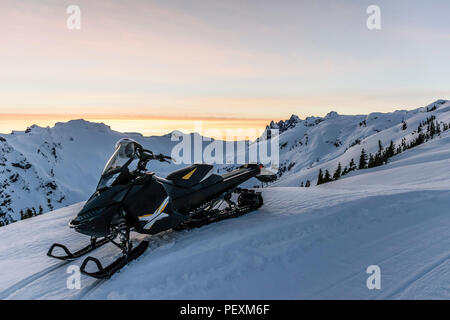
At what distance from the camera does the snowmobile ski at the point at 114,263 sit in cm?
472

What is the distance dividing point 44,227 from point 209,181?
5.08m

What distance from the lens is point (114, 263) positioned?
520 centimetres

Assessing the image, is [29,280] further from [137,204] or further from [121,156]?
[121,156]

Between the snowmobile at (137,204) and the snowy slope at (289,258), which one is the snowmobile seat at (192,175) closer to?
the snowmobile at (137,204)

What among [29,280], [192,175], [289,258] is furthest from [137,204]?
[289,258]

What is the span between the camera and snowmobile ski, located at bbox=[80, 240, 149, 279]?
4.72 meters

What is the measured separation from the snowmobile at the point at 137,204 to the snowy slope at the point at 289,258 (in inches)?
11.2

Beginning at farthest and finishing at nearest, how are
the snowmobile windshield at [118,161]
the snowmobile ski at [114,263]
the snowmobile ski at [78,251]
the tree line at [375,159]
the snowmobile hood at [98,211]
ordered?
the tree line at [375,159] → the snowmobile ski at [78,251] → the snowmobile windshield at [118,161] → the snowmobile hood at [98,211] → the snowmobile ski at [114,263]

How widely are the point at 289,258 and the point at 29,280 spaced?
14.8 ft

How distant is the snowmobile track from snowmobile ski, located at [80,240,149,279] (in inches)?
28.6

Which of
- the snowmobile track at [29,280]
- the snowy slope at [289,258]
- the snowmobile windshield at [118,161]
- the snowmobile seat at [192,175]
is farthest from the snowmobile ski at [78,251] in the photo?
the snowmobile seat at [192,175]

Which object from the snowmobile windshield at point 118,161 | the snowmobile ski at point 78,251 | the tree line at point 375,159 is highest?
the snowmobile windshield at point 118,161
